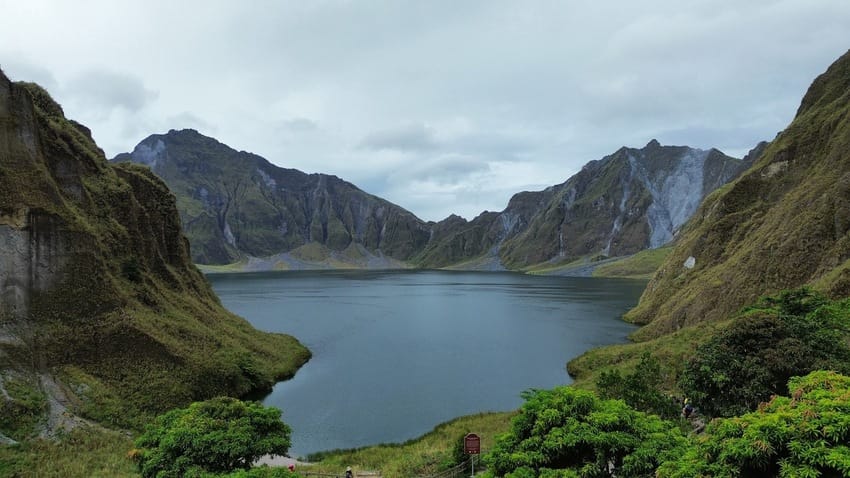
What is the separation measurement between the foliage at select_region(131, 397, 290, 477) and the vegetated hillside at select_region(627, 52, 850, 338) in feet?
167

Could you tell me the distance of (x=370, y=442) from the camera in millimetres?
38781

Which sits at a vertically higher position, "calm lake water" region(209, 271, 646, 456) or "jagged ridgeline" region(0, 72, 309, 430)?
"jagged ridgeline" region(0, 72, 309, 430)

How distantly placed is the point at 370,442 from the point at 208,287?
4539 cm

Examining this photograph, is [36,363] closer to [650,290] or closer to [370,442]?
[370,442]

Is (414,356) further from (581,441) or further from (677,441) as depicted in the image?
(677,441)

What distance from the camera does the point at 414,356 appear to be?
69250mm

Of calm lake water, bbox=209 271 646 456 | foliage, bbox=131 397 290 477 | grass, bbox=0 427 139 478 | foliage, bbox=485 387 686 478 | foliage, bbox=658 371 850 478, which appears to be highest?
foliage, bbox=658 371 850 478

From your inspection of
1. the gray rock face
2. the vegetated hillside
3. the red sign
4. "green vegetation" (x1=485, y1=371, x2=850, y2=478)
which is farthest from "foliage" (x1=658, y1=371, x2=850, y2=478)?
the gray rock face

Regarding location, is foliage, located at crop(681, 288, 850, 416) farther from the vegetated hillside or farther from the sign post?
the vegetated hillside

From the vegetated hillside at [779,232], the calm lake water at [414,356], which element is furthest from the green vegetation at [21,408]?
the vegetated hillside at [779,232]

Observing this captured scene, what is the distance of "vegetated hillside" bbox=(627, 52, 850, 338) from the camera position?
5962 centimetres

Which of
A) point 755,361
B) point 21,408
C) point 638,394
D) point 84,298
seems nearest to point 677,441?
point 638,394

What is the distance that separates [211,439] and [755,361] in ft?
94.2

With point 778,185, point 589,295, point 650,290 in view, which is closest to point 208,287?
point 650,290
